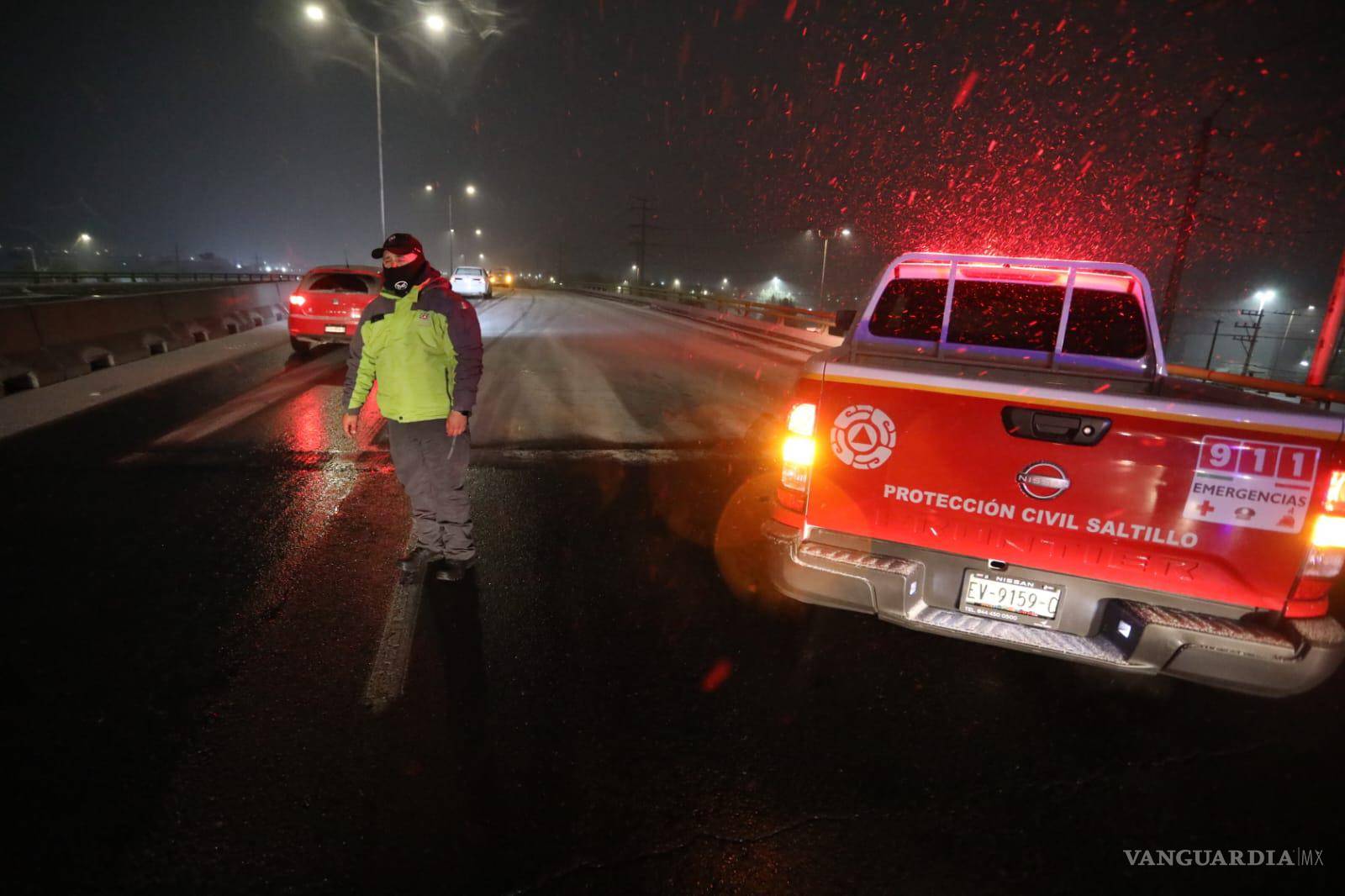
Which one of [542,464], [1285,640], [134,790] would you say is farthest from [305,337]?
[1285,640]

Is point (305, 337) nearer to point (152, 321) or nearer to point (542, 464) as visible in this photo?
point (152, 321)

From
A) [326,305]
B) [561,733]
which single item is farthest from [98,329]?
[561,733]

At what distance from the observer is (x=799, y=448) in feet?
10.8

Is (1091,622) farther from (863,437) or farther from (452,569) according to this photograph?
(452,569)

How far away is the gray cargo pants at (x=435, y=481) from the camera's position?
4340 mm

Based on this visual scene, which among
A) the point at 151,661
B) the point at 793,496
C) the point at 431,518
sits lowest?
the point at 151,661

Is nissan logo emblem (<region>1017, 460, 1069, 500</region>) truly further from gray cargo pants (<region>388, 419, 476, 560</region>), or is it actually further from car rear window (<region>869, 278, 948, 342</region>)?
gray cargo pants (<region>388, 419, 476, 560</region>)

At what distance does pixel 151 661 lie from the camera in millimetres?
3408

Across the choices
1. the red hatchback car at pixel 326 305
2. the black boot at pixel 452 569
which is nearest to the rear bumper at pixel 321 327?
the red hatchback car at pixel 326 305

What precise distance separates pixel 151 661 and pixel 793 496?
10.5 feet

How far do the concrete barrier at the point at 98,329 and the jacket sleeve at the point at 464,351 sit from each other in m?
9.05

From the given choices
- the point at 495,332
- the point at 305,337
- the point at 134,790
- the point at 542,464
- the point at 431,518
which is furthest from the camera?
the point at 495,332

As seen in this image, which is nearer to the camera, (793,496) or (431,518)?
(793,496)

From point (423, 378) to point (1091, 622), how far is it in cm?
367
